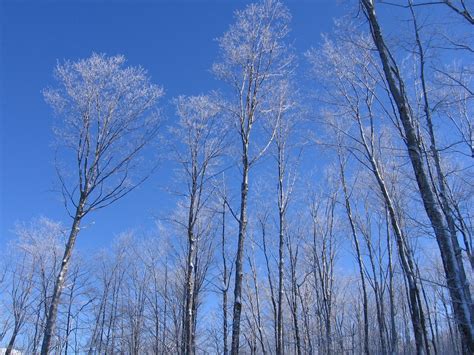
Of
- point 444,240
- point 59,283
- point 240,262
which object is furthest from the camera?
point 240,262

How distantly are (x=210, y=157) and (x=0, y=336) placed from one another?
21329mm

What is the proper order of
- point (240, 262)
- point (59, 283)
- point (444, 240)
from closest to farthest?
1. point (444, 240)
2. point (59, 283)
3. point (240, 262)

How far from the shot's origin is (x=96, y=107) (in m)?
11.3

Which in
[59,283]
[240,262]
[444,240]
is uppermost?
[240,262]

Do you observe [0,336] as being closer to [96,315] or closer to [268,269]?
[96,315]

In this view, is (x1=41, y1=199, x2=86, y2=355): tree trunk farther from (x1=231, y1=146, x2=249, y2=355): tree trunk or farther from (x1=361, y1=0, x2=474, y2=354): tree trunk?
(x1=361, y1=0, x2=474, y2=354): tree trunk

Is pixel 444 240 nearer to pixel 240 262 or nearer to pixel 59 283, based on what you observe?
pixel 240 262

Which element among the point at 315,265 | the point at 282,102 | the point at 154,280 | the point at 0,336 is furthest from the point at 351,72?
the point at 0,336

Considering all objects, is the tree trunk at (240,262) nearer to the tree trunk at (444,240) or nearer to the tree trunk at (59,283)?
the tree trunk at (59,283)

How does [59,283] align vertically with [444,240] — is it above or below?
→ above

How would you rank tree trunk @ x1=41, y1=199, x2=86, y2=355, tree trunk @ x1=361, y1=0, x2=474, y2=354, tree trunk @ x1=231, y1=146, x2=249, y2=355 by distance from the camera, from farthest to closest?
1. tree trunk @ x1=231, y1=146, x2=249, y2=355
2. tree trunk @ x1=41, y1=199, x2=86, y2=355
3. tree trunk @ x1=361, y1=0, x2=474, y2=354

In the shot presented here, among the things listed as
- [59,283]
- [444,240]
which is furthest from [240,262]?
[444,240]

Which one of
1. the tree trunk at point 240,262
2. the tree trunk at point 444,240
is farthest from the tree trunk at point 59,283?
the tree trunk at point 444,240

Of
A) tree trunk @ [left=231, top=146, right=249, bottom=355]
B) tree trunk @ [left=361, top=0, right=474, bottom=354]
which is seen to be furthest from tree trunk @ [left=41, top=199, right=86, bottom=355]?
tree trunk @ [left=361, top=0, right=474, bottom=354]
